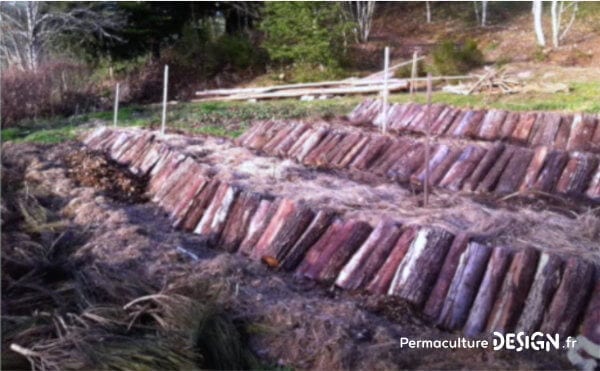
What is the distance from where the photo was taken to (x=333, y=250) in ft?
16.1

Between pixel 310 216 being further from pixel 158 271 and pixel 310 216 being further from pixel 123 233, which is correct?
pixel 123 233

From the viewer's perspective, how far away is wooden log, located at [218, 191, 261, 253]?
5.59 m

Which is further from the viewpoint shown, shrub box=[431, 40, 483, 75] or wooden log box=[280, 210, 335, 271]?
shrub box=[431, 40, 483, 75]

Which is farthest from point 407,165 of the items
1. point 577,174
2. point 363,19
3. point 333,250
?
point 363,19

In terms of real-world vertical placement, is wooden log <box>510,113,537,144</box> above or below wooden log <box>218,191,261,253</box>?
above

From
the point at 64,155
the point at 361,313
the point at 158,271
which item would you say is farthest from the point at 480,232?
the point at 64,155

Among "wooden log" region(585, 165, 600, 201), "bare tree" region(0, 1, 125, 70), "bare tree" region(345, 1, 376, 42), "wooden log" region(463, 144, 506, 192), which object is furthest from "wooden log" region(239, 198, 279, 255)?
"bare tree" region(345, 1, 376, 42)

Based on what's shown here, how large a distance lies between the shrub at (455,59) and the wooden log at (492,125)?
5876 millimetres

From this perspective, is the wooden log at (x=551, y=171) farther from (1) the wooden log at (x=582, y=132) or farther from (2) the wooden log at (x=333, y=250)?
(2) the wooden log at (x=333, y=250)

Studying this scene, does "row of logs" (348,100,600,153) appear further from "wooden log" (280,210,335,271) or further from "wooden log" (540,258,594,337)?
"wooden log" (540,258,594,337)

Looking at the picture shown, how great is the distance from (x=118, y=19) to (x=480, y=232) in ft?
51.6

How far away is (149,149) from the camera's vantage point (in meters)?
8.42

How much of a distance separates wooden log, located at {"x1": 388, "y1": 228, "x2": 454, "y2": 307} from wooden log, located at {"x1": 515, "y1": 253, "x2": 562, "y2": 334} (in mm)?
650

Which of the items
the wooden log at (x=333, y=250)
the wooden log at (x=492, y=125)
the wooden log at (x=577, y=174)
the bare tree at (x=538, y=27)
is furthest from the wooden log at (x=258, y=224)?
the bare tree at (x=538, y=27)
